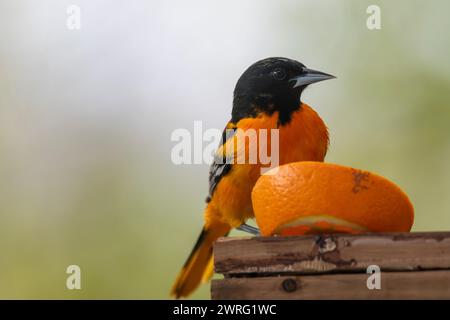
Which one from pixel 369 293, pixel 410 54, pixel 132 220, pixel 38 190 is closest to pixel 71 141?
pixel 38 190

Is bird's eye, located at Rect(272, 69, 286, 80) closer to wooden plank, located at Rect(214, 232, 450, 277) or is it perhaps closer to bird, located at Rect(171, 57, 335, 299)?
bird, located at Rect(171, 57, 335, 299)

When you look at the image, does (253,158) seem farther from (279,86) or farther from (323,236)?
(323,236)

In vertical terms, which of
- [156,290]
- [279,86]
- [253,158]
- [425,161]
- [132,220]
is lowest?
[156,290]

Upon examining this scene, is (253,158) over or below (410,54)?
below

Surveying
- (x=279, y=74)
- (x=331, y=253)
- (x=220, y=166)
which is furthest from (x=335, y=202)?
(x=279, y=74)

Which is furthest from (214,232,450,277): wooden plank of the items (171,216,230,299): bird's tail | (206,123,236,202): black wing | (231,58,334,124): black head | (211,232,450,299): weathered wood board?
(171,216,230,299): bird's tail

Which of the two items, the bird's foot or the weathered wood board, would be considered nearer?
the weathered wood board
